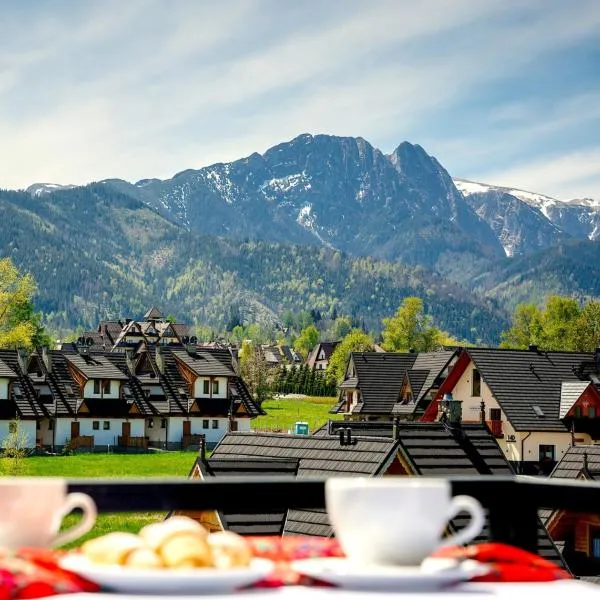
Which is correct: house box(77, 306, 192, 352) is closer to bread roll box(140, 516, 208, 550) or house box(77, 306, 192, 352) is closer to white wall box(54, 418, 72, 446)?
white wall box(54, 418, 72, 446)

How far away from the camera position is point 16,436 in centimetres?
4775

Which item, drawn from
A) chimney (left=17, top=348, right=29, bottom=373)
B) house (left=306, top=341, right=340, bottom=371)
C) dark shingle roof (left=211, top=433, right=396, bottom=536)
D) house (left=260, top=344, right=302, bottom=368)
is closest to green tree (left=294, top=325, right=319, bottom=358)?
house (left=260, top=344, right=302, bottom=368)

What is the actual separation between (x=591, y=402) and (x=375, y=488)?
38125 mm

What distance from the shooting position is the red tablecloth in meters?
2.25

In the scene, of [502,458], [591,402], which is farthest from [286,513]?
[591,402]

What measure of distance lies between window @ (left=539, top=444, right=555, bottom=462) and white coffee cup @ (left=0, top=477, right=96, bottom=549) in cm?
3801

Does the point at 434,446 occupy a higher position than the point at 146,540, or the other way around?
the point at 146,540

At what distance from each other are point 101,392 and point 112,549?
6008 cm

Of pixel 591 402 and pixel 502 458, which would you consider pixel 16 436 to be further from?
pixel 502 458

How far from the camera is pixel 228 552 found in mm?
2465

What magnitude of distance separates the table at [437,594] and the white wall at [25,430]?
53.7 m

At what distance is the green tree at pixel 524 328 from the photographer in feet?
294

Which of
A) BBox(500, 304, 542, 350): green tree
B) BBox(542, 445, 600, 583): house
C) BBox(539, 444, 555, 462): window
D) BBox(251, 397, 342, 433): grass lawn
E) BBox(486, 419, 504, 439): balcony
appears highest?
BBox(500, 304, 542, 350): green tree

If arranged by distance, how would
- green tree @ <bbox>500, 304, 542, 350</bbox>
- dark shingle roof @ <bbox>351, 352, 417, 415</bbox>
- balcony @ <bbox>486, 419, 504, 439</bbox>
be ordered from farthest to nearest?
1. green tree @ <bbox>500, 304, 542, 350</bbox>
2. dark shingle roof @ <bbox>351, 352, 417, 415</bbox>
3. balcony @ <bbox>486, 419, 504, 439</bbox>
